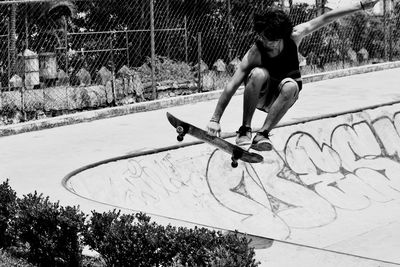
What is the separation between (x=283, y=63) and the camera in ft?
23.1

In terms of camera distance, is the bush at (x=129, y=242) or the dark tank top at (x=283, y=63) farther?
the dark tank top at (x=283, y=63)

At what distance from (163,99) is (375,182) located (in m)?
5.22

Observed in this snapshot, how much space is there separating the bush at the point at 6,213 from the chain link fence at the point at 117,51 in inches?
251

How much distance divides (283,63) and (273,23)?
49cm

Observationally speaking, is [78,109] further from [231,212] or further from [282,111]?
[282,111]

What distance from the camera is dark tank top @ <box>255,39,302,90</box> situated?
22.9 feet

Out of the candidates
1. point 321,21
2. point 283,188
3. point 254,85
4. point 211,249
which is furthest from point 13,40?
point 211,249

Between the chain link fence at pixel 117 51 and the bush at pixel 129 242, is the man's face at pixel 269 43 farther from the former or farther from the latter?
the chain link fence at pixel 117 51

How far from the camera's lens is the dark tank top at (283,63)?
698 centimetres

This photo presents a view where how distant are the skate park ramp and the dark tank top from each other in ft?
7.05

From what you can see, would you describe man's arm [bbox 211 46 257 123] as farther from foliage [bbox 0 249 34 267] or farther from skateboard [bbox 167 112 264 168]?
foliage [bbox 0 249 34 267]

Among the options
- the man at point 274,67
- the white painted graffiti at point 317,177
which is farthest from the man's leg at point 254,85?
the white painted graffiti at point 317,177

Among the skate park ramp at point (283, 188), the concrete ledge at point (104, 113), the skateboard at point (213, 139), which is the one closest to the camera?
the skateboard at point (213, 139)

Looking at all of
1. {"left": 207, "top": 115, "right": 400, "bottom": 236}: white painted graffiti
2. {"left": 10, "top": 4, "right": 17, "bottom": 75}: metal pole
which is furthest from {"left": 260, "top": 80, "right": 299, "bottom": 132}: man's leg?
{"left": 10, "top": 4, "right": 17, "bottom": 75}: metal pole
